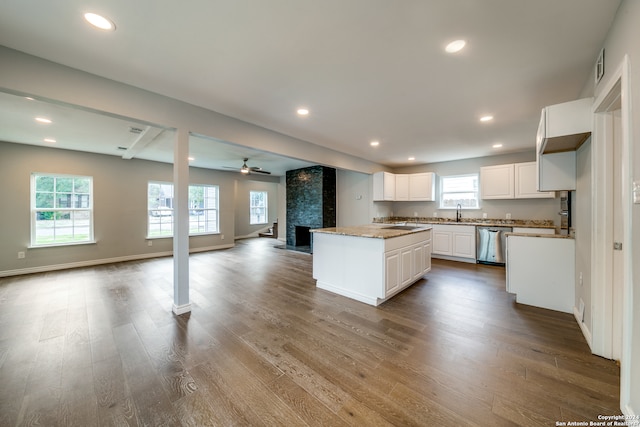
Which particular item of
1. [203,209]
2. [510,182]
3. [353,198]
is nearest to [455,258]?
[510,182]

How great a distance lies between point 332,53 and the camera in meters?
2.03

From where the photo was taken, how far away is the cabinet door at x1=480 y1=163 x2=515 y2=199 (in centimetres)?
522

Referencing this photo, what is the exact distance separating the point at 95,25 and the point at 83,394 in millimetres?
2669

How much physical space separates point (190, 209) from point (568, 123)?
27.2 ft

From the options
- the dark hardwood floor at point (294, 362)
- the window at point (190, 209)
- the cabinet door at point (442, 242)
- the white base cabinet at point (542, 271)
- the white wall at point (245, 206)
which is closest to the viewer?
the dark hardwood floor at point (294, 362)

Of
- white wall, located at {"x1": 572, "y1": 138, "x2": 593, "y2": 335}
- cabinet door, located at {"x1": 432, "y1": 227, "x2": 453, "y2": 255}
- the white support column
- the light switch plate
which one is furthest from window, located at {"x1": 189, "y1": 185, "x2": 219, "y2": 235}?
the light switch plate

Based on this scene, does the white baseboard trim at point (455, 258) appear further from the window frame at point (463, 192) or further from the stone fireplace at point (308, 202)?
the stone fireplace at point (308, 202)

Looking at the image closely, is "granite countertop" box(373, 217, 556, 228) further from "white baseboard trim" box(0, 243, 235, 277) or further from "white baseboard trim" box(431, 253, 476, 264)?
"white baseboard trim" box(0, 243, 235, 277)

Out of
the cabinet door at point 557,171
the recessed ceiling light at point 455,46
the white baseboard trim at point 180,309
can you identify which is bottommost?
the white baseboard trim at point 180,309

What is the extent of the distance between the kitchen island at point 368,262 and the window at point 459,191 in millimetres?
2937

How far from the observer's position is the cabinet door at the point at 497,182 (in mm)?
A: 5219

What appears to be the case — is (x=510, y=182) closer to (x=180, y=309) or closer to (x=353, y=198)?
(x=353, y=198)

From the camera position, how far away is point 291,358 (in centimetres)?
204

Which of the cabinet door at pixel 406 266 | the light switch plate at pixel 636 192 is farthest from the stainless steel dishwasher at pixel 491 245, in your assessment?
the light switch plate at pixel 636 192
